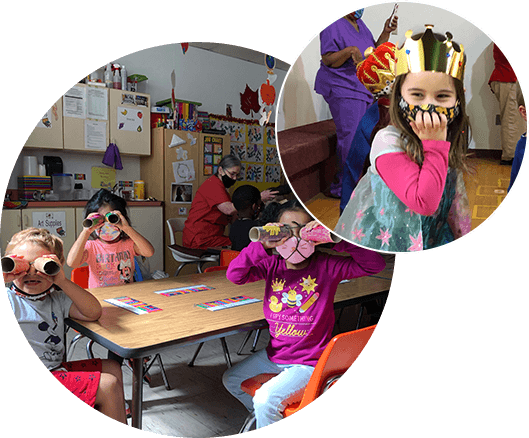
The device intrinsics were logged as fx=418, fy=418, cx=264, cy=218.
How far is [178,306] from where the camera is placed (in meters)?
1.68

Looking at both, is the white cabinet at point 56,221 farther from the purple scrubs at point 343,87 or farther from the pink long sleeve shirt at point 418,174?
the pink long sleeve shirt at point 418,174

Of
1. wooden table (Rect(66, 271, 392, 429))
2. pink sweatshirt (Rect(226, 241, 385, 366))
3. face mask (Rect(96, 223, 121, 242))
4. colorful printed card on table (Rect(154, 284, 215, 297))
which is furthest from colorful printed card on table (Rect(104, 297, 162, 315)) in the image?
pink sweatshirt (Rect(226, 241, 385, 366))

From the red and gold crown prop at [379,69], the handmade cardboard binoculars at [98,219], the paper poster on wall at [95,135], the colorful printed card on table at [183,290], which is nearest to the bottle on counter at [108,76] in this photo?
the paper poster on wall at [95,135]

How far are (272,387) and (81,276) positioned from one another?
1.00 m

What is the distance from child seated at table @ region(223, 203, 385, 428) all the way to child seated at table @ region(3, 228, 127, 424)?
47 centimetres

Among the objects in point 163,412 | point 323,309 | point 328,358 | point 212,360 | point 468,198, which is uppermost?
point 468,198

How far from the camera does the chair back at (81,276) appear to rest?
1.85m

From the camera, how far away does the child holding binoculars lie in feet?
5.73

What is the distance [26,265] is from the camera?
1455 mm

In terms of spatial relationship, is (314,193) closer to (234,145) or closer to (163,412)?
(234,145)

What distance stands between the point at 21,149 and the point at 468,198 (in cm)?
154

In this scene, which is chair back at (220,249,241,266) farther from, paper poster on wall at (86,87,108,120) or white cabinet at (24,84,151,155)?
paper poster on wall at (86,87,108,120)

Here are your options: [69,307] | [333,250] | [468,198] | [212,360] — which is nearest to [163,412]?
[212,360]

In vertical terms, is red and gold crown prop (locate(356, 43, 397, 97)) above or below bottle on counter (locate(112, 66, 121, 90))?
below
